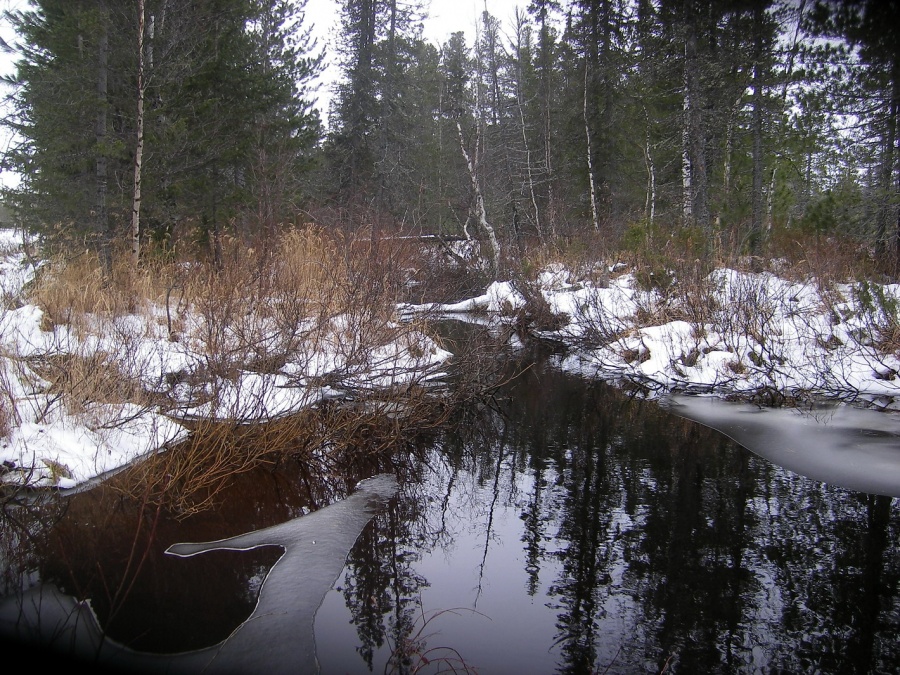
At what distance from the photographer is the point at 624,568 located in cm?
443

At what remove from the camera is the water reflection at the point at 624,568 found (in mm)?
3508

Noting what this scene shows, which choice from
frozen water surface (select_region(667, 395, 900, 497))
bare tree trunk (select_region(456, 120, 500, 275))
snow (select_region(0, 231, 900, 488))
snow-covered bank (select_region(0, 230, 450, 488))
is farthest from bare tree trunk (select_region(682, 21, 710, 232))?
snow-covered bank (select_region(0, 230, 450, 488))

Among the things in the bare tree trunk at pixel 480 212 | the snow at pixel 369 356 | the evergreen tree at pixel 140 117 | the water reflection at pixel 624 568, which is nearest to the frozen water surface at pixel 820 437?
the water reflection at pixel 624 568

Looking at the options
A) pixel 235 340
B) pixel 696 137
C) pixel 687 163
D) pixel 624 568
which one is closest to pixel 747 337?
pixel 624 568

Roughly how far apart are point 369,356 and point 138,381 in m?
2.51

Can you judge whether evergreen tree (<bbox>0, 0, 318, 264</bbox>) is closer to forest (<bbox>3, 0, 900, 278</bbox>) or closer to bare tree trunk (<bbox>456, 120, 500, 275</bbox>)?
forest (<bbox>3, 0, 900, 278</bbox>)

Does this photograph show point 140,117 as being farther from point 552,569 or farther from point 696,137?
point 696,137

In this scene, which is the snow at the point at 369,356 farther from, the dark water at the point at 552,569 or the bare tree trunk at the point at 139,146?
the bare tree trunk at the point at 139,146

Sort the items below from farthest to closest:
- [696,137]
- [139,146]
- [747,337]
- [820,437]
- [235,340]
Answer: [696,137]
[139,146]
[747,337]
[235,340]
[820,437]

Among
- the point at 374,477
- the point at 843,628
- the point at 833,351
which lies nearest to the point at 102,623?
the point at 374,477

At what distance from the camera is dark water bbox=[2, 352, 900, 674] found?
11.5 ft

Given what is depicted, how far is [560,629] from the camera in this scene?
372 cm

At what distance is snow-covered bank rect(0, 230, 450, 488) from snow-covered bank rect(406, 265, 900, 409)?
6.05 feet

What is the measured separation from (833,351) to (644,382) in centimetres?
277
